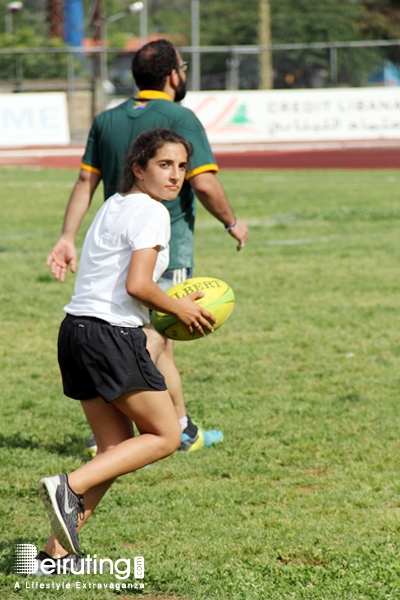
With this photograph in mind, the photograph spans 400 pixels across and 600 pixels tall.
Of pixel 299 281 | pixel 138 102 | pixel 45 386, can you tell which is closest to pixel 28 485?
pixel 45 386

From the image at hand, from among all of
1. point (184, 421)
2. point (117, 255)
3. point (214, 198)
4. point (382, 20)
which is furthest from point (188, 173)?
point (382, 20)

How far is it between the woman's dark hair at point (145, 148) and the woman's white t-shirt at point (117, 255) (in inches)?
4.8

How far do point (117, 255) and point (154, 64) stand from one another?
189cm

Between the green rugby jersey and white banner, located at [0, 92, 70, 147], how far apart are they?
24295mm

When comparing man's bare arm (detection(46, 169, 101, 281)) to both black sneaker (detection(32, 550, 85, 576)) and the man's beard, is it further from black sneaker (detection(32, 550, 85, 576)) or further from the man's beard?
black sneaker (detection(32, 550, 85, 576))

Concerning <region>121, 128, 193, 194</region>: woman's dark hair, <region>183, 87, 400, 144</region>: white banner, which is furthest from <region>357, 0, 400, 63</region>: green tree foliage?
<region>121, 128, 193, 194</region>: woman's dark hair

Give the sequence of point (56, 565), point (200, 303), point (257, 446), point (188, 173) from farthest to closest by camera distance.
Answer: point (257, 446)
point (188, 173)
point (200, 303)
point (56, 565)

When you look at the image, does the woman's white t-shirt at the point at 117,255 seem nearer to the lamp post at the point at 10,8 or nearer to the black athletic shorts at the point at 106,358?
the black athletic shorts at the point at 106,358

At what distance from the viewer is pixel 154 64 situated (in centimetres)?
507

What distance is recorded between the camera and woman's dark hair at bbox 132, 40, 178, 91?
5066mm

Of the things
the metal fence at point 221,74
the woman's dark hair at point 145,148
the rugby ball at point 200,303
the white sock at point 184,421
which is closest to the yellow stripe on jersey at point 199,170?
the rugby ball at point 200,303

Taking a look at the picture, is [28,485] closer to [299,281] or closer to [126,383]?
[126,383]

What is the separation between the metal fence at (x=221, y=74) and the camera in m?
32.9

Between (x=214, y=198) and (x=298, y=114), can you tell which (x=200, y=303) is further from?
(x=298, y=114)
